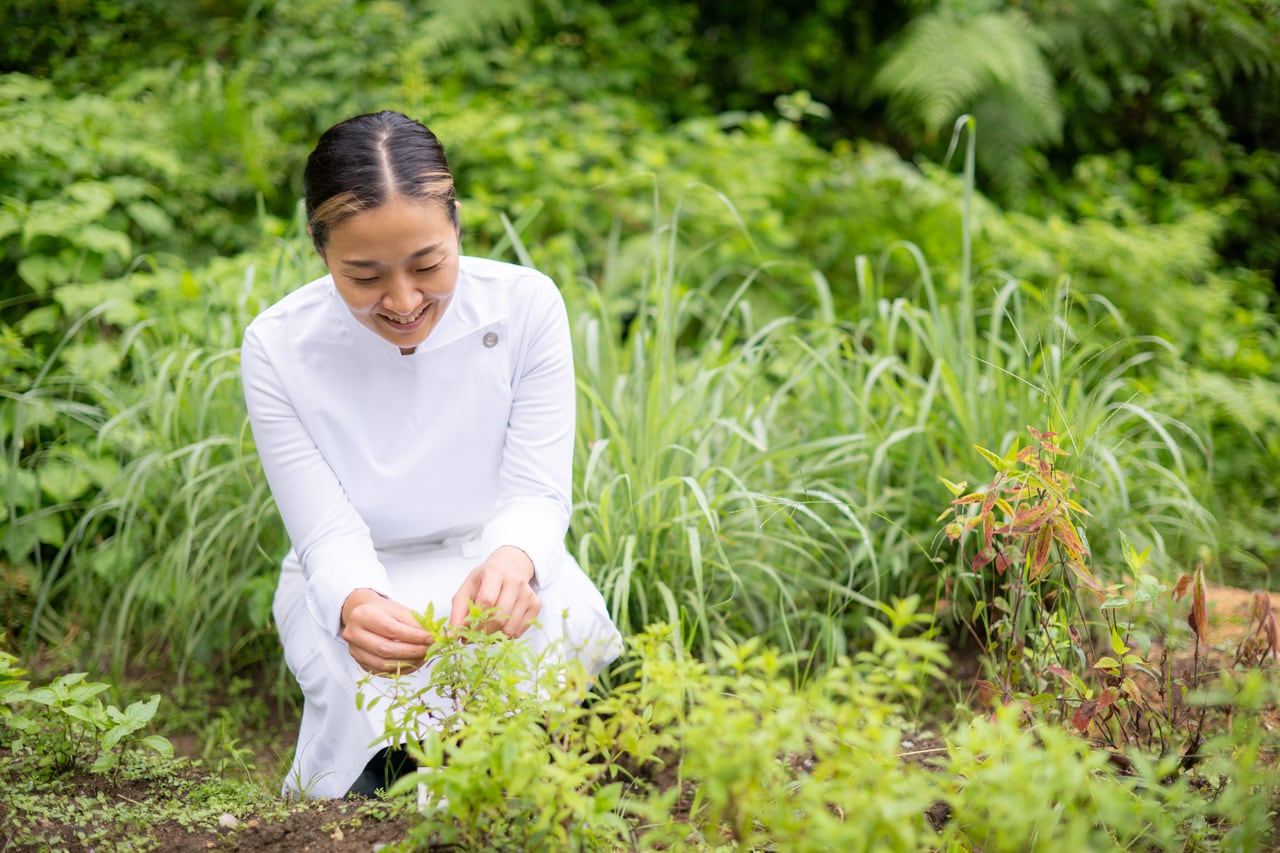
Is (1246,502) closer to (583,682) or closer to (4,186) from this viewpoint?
(583,682)

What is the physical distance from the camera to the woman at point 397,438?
1.82 m

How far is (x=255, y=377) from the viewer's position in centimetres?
204

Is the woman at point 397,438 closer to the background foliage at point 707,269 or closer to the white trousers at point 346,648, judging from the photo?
the white trousers at point 346,648

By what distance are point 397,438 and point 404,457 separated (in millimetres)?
43

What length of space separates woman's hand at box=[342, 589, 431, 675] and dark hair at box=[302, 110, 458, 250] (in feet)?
2.21

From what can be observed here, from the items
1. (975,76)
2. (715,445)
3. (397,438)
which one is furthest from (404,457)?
(975,76)

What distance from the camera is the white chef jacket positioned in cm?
203

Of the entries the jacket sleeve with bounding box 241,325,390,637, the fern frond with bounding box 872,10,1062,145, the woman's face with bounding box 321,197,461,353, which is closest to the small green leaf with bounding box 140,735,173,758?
the jacket sleeve with bounding box 241,325,390,637

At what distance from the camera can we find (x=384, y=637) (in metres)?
1.78

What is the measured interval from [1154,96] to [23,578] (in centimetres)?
570

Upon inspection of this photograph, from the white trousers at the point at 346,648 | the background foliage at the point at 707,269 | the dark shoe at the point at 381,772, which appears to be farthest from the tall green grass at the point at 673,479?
the dark shoe at the point at 381,772

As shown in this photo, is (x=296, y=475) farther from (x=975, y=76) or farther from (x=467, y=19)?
(x=975, y=76)

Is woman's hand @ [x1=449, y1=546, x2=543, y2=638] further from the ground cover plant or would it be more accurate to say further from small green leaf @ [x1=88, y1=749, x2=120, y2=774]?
small green leaf @ [x1=88, y1=749, x2=120, y2=774]

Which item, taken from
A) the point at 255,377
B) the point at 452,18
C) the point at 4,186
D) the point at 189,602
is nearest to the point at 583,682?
the point at 255,377
